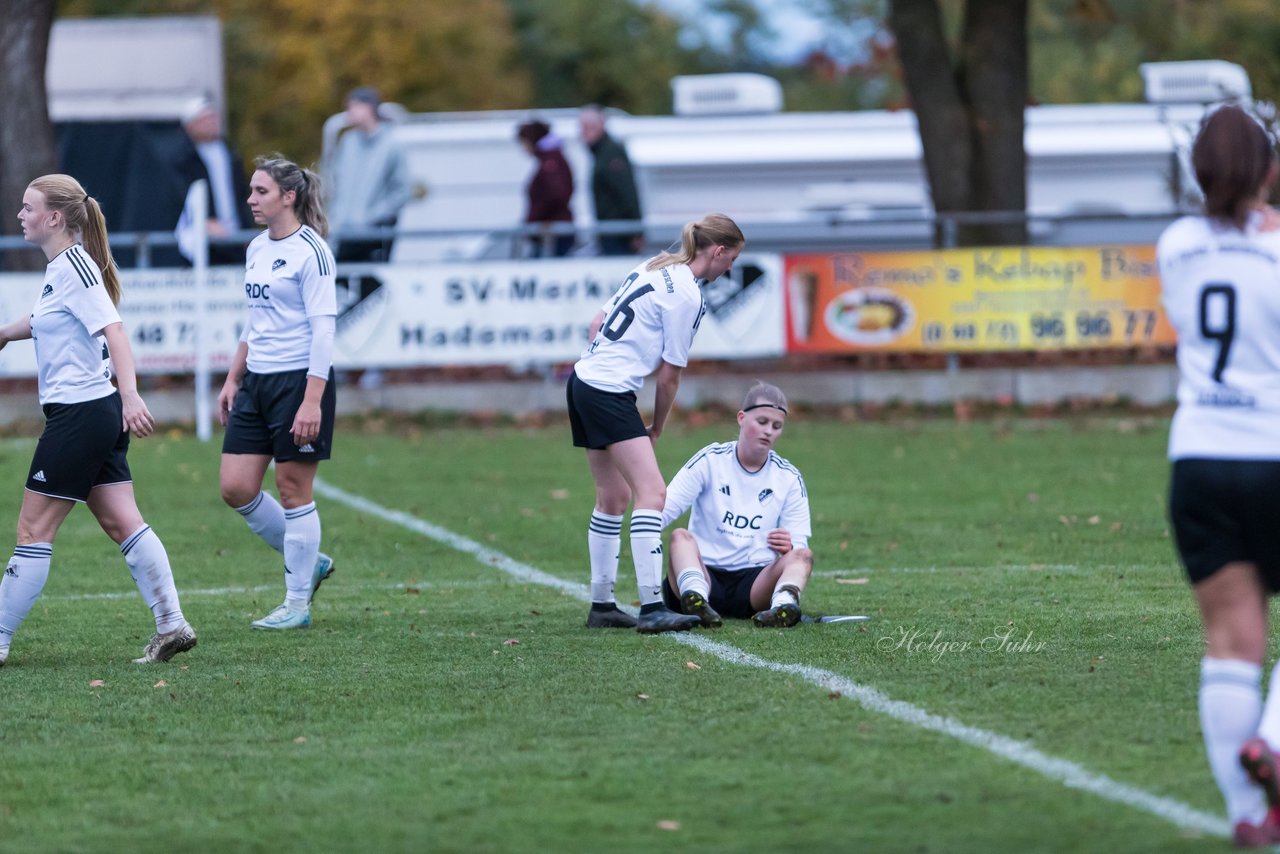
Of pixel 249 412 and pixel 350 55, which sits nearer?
pixel 249 412

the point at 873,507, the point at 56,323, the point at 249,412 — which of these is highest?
the point at 56,323

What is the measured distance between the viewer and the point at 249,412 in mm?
7879

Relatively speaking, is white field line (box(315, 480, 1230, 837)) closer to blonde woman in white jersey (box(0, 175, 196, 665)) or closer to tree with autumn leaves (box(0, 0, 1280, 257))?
blonde woman in white jersey (box(0, 175, 196, 665))

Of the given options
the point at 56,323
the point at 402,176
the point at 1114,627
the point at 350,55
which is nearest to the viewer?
the point at 56,323

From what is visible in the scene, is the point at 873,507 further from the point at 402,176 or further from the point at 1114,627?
the point at 402,176

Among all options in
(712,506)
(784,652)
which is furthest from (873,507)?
(784,652)

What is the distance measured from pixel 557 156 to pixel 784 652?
11617mm

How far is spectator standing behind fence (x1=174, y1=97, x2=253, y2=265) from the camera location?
54.6 feet

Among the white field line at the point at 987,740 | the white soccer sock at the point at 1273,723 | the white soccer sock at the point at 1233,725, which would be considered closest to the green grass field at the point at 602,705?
the white field line at the point at 987,740
